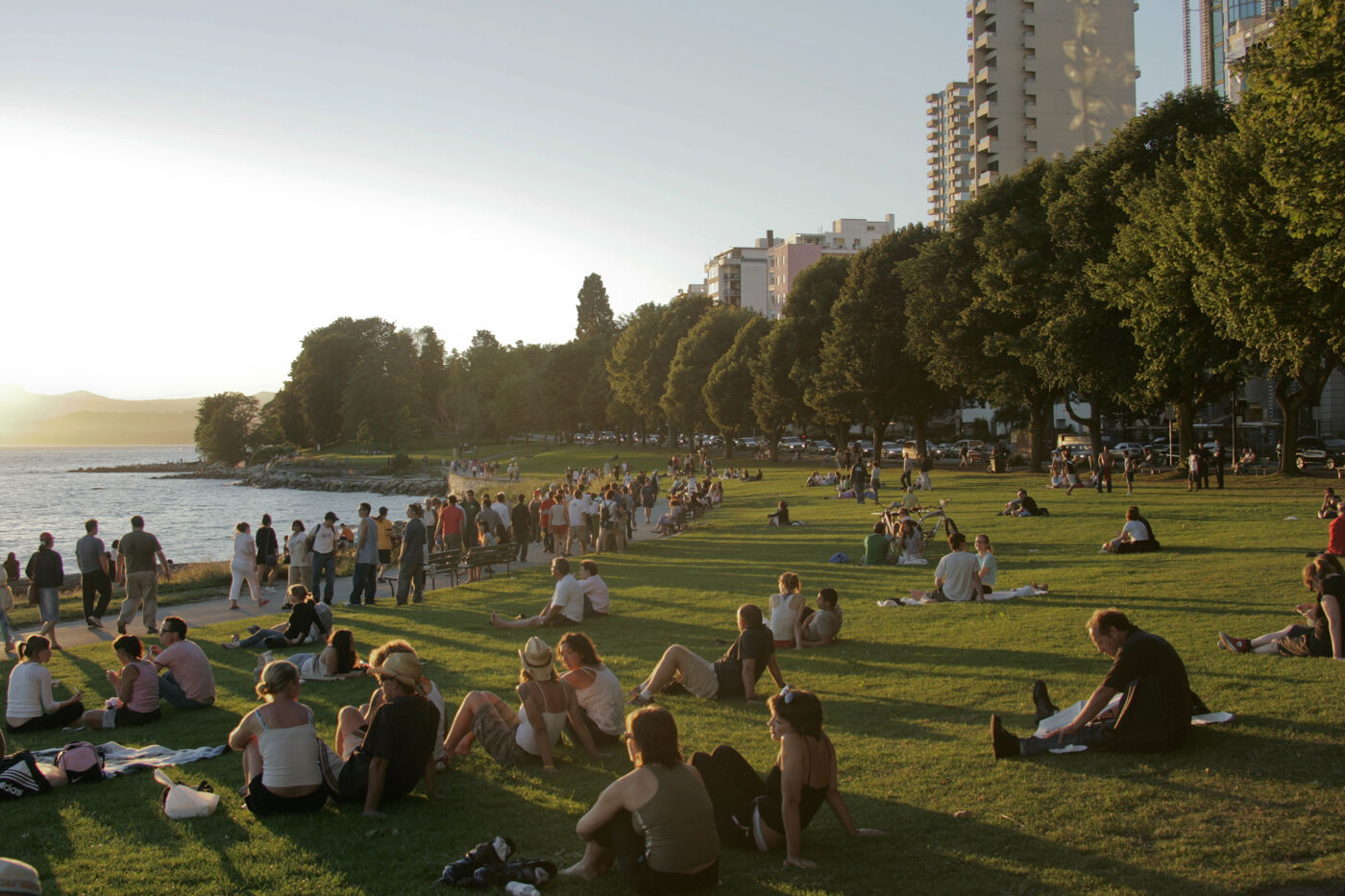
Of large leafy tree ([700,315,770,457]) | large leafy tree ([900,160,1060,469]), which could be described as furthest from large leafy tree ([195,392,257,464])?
large leafy tree ([900,160,1060,469])

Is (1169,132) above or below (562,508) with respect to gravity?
above

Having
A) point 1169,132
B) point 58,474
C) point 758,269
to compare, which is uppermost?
point 758,269

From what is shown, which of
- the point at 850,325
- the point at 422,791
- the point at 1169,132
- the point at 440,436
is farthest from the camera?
the point at 440,436

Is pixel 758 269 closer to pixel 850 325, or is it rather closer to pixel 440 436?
pixel 440 436

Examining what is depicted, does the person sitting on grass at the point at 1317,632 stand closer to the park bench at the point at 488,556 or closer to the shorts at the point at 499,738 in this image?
the shorts at the point at 499,738

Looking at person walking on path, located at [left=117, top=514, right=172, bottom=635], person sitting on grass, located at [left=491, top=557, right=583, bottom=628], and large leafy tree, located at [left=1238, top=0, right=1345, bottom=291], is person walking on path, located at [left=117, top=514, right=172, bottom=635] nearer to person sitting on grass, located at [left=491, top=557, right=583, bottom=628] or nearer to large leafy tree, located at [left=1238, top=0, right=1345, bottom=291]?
person sitting on grass, located at [left=491, top=557, right=583, bottom=628]

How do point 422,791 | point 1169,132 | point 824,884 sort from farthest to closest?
1. point 1169,132
2. point 422,791
3. point 824,884

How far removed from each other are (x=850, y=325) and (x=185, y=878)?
49695 millimetres

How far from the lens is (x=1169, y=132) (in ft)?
116

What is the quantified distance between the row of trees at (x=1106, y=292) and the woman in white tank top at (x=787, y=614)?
15930 mm

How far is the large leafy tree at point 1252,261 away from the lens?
24.0 metres

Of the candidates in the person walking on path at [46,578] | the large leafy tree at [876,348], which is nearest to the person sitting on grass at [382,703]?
the person walking on path at [46,578]

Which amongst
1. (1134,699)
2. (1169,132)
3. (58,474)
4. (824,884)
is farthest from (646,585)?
(58,474)

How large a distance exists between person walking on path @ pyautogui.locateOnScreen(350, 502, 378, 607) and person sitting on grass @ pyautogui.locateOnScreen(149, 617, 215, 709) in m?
7.44
